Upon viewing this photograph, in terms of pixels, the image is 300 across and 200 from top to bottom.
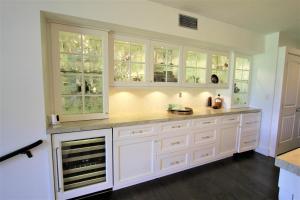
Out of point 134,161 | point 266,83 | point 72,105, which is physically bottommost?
point 134,161

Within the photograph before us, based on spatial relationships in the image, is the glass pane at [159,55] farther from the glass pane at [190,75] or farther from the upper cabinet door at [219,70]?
the upper cabinet door at [219,70]

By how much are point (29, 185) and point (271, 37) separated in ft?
15.0

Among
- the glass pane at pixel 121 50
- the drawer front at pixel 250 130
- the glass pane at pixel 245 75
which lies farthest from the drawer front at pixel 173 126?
the glass pane at pixel 245 75

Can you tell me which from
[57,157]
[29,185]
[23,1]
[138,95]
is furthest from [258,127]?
[23,1]

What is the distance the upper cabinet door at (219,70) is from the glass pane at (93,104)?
6.96 feet

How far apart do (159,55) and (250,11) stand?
145 cm

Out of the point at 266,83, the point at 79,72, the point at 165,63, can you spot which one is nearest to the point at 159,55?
the point at 165,63

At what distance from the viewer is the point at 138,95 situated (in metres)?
2.64

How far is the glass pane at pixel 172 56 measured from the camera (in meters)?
2.55

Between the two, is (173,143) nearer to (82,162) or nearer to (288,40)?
(82,162)

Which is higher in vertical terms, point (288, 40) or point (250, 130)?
point (288, 40)

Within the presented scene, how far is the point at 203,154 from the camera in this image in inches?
103

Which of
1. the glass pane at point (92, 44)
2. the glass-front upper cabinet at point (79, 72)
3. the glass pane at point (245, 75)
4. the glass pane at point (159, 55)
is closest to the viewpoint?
the glass-front upper cabinet at point (79, 72)

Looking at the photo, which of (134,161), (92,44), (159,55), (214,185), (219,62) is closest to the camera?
(92,44)
